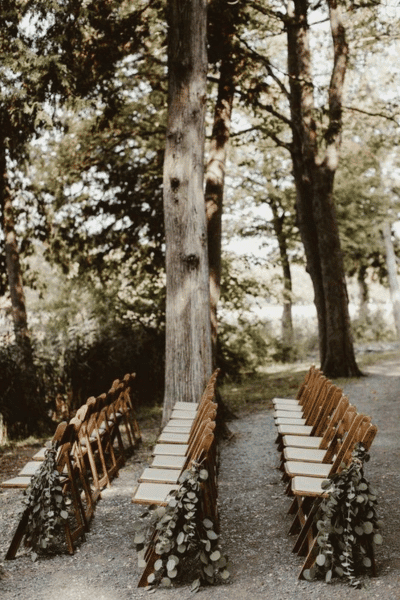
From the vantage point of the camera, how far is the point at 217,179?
1230cm

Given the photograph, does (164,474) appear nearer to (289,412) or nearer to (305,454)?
(305,454)

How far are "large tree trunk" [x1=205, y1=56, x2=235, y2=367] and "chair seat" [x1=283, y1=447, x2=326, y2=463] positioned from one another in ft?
18.7

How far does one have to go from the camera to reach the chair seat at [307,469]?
544 cm

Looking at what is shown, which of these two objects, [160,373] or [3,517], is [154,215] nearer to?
[160,373]

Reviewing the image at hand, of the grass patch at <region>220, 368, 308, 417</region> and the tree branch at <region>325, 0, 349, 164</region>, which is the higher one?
the tree branch at <region>325, 0, 349, 164</region>

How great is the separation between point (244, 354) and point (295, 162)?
5986mm

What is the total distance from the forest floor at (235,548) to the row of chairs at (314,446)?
225mm

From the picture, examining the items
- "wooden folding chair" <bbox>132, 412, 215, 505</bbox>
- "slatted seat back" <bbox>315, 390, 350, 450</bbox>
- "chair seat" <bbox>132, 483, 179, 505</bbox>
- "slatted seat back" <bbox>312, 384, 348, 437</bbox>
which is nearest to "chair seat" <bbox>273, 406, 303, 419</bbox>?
"slatted seat back" <bbox>312, 384, 348, 437</bbox>

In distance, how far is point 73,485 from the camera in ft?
19.3

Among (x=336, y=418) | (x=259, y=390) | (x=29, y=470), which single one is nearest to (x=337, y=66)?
(x=259, y=390)

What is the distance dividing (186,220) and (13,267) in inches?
245

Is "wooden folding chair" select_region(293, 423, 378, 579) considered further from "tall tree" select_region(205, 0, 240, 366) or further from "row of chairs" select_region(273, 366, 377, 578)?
"tall tree" select_region(205, 0, 240, 366)

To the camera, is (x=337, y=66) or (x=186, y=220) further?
(x=337, y=66)

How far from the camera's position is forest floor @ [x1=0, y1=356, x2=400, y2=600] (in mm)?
4773
